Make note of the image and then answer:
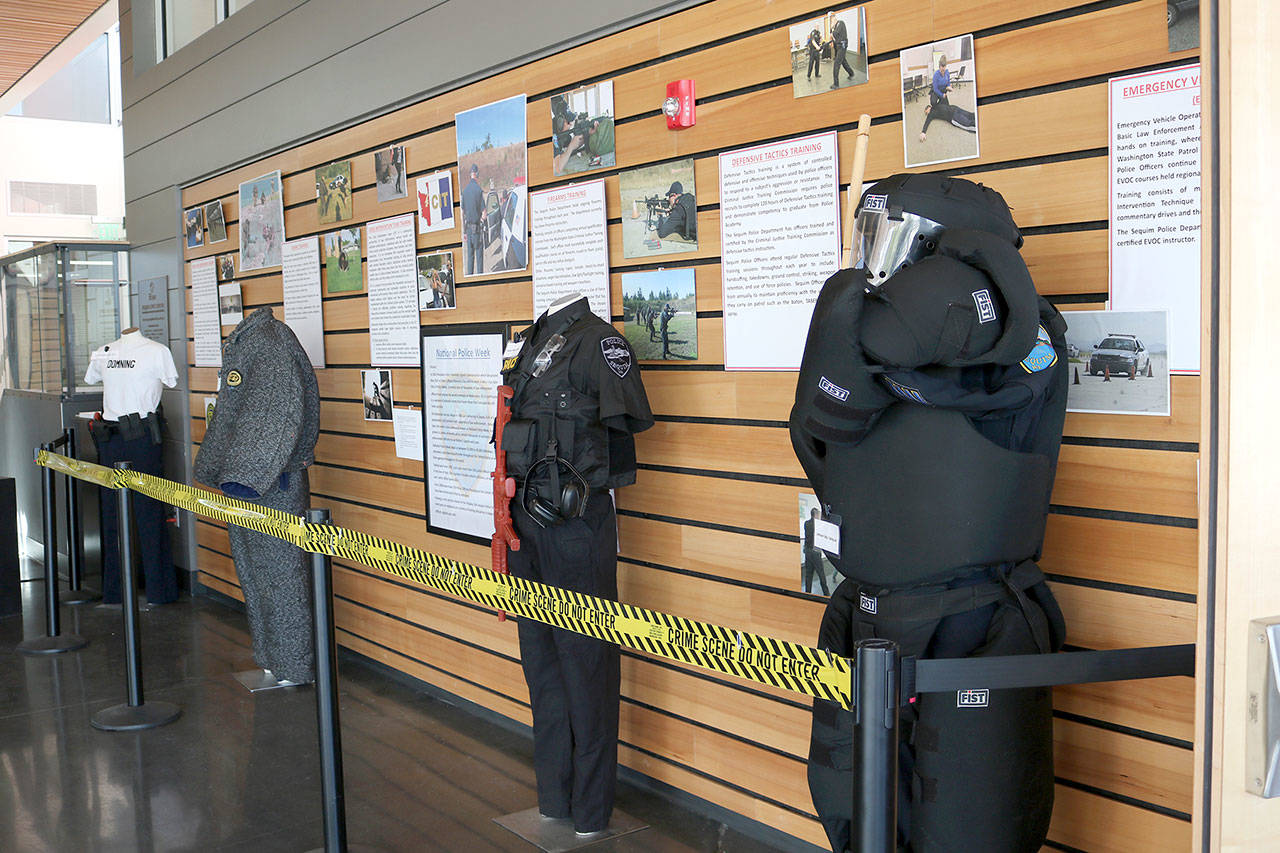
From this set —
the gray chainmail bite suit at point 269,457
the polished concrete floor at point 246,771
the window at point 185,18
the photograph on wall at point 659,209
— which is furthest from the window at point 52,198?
the photograph on wall at point 659,209

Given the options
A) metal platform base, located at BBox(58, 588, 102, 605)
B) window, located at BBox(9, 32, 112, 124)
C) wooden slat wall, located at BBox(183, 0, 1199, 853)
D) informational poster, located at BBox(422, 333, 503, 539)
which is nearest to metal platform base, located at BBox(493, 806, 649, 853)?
wooden slat wall, located at BBox(183, 0, 1199, 853)

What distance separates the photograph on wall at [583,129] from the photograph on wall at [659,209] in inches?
5.3

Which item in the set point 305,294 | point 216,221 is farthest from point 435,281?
point 216,221

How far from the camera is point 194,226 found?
637 centimetres

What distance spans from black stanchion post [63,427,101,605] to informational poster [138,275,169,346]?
85 centimetres

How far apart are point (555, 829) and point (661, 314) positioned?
1.51 meters

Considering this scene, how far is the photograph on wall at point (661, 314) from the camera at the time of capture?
317 cm

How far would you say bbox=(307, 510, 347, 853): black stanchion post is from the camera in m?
2.73

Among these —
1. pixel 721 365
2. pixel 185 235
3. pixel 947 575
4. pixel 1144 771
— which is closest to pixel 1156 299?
pixel 947 575

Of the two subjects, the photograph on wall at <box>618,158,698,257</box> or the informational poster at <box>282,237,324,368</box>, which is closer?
the photograph on wall at <box>618,158,698,257</box>

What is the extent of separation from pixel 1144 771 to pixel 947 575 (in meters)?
0.65

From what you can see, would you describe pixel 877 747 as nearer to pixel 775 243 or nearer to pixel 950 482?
pixel 950 482

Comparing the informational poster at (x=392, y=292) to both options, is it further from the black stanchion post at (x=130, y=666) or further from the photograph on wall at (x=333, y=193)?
the black stanchion post at (x=130, y=666)

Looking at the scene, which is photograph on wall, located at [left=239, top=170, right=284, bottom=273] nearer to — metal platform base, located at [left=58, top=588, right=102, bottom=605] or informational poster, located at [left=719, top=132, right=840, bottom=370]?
metal platform base, located at [left=58, top=588, right=102, bottom=605]
